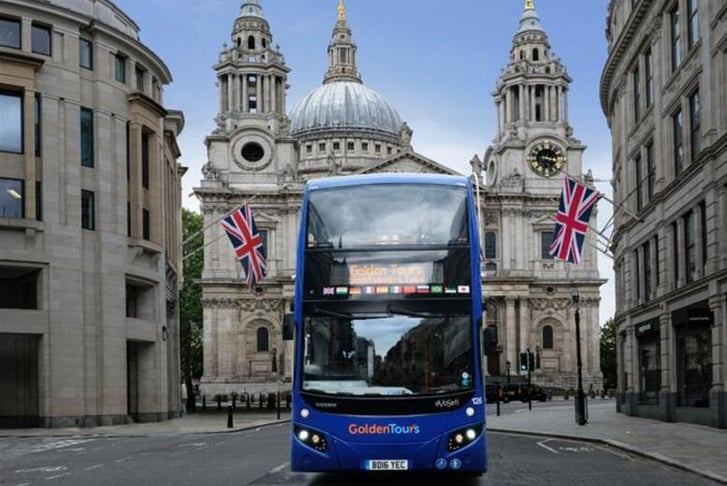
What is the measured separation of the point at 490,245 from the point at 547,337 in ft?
33.2

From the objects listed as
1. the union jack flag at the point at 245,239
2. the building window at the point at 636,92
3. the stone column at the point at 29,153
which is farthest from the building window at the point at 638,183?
the stone column at the point at 29,153

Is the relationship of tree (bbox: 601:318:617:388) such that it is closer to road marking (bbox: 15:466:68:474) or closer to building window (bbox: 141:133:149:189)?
building window (bbox: 141:133:149:189)

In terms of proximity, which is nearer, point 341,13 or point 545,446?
point 545,446

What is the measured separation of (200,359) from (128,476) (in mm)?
92881

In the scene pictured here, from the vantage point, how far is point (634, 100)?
41.8m

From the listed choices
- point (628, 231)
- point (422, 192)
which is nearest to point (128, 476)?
point (422, 192)

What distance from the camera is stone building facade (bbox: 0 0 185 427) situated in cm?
3884

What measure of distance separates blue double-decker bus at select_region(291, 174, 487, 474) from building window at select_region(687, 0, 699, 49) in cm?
1870

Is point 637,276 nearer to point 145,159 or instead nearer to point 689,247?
point 689,247

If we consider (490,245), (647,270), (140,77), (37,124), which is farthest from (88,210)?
(490,245)

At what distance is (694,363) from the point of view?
32750 mm

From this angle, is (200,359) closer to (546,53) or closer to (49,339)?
(546,53)

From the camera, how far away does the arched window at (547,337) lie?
104 m

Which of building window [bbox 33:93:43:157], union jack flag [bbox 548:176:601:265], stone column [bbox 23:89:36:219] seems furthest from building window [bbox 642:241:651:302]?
building window [bbox 33:93:43:157]
